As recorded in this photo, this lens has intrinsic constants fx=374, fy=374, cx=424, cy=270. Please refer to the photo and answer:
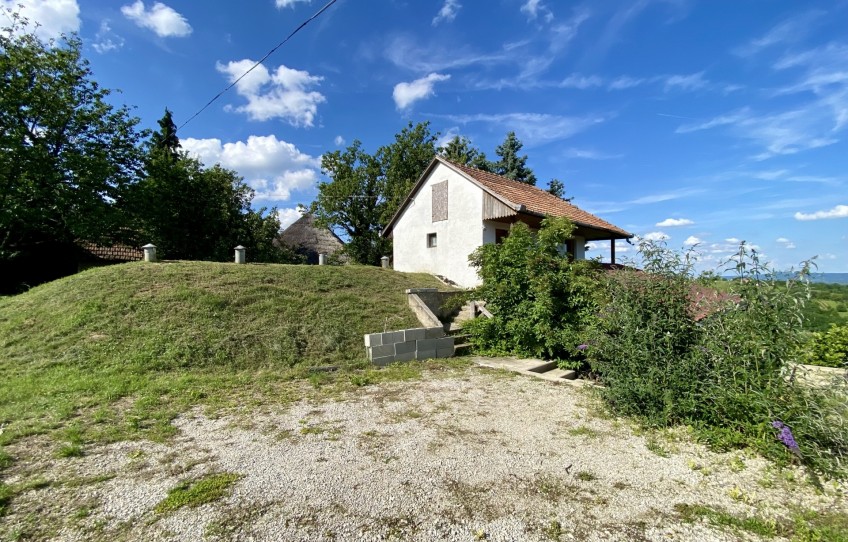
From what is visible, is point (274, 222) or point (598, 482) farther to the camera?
point (274, 222)

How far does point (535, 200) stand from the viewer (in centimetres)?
1515

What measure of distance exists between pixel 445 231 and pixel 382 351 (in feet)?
29.3

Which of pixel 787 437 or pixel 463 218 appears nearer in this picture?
pixel 787 437

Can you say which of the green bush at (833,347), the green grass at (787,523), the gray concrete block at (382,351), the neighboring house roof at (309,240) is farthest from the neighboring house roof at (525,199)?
the neighboring house roof at (309,240)

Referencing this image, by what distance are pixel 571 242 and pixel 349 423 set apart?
14.7 metres

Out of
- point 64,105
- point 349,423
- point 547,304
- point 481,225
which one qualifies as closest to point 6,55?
point 64,105

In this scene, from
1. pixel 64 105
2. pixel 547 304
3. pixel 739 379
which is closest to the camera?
pixel 739 379

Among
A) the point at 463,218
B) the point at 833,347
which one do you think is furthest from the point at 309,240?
the point at 833,347

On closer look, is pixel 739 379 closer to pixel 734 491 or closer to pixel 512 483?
pixel 734 491

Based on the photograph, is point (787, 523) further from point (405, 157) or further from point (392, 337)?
point (405, 157)

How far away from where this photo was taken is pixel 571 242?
54.6ft

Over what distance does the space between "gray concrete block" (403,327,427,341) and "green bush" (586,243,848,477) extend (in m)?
3.68

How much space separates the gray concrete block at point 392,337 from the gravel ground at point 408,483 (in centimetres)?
275

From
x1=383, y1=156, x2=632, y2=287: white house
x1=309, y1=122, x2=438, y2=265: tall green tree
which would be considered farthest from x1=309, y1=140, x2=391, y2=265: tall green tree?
x1=383, y1=156, x2=632, y2=287: white house
